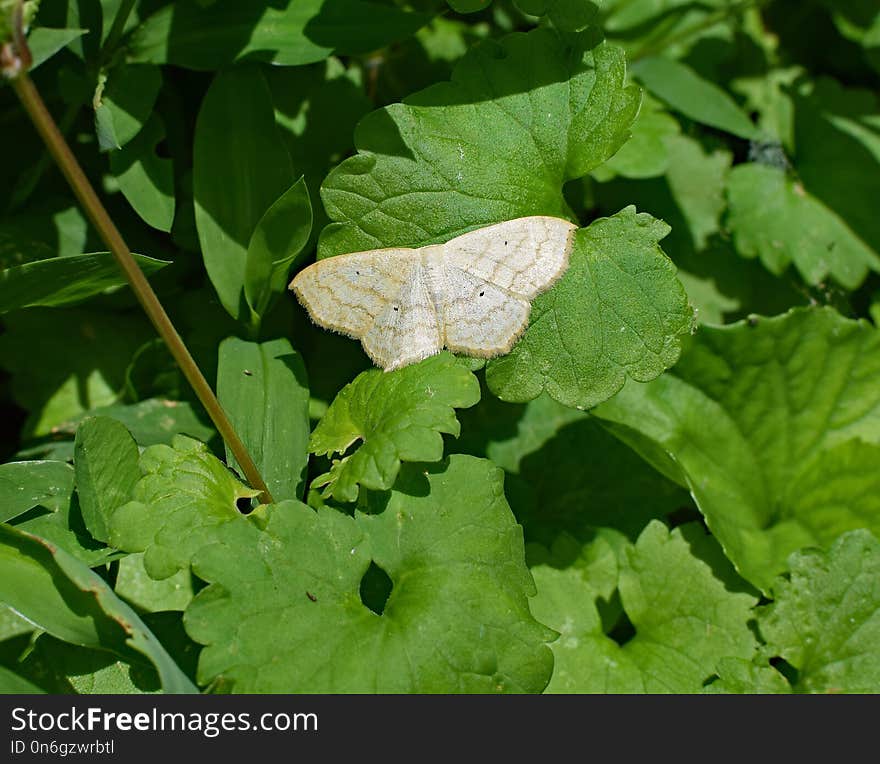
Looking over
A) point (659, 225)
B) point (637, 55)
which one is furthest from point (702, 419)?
point (637, 55)

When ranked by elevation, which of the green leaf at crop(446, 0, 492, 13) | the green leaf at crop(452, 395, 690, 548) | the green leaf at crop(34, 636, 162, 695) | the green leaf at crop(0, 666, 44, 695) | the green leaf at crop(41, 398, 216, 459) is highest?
the green leaf at crop(446, 0, 492, 13)

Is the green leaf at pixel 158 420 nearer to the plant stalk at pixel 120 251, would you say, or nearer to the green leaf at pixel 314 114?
the plant stalk at pixel 120 251

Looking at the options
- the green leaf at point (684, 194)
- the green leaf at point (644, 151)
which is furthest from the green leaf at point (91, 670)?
the green leaf at point (684, 194)

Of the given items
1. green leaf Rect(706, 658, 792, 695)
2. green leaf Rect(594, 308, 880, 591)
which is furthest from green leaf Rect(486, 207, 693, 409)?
green leaf Rect(706, 658, 792, 695)

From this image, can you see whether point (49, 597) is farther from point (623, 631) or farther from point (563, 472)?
point (623, 631)

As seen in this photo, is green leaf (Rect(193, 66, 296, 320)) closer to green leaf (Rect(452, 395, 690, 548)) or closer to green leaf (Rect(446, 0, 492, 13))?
green leaf (Rect(446, 0, 492, 13))
